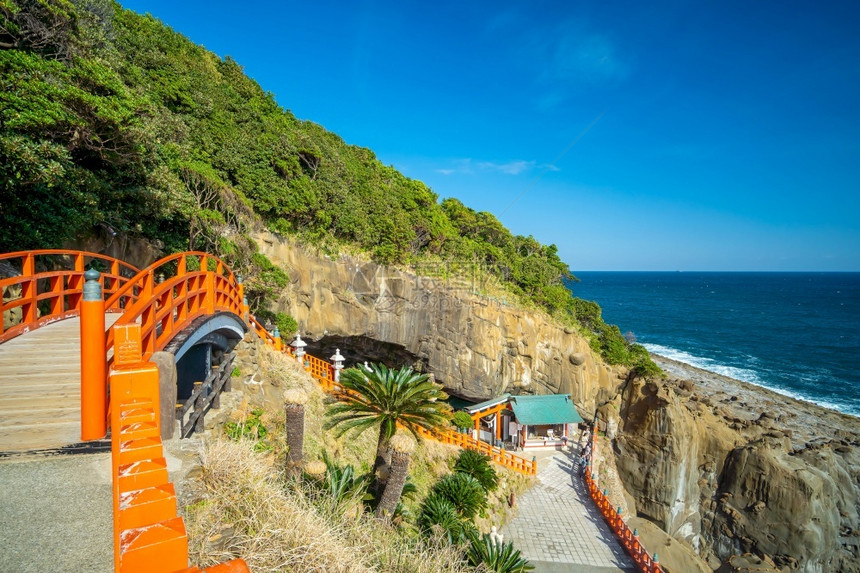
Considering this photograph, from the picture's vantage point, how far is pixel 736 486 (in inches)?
781

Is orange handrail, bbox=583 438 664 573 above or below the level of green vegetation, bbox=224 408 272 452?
below

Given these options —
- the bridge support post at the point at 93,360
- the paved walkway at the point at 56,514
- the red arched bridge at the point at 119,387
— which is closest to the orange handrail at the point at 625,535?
the red arched bridge at the point at 119,387

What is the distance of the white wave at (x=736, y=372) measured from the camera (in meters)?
34.1

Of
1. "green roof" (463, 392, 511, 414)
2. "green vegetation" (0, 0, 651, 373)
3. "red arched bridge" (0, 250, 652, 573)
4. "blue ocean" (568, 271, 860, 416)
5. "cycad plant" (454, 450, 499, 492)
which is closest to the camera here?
"red arched bridge" (0, 250, 652, 573)

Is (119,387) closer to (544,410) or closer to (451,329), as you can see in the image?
(451,329)

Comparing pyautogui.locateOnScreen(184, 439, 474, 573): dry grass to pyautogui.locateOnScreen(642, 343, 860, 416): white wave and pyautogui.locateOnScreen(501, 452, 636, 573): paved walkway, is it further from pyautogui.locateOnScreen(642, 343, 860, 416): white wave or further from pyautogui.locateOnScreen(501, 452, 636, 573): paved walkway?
pyautogui.locateOnScreen(642, 343, 860, 416): white wave

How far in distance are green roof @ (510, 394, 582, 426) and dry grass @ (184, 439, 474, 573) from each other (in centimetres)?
1701

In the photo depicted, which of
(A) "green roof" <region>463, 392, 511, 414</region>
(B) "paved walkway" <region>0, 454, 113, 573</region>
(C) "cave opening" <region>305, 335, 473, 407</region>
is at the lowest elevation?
(A) "green roof" <region>463, 392, 511, 414</region>

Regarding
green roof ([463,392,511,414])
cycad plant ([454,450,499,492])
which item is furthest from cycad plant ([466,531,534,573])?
green roof ([463,392,511,414])

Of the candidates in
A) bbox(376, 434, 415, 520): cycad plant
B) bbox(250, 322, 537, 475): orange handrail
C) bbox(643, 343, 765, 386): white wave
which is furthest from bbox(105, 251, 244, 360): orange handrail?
bbox(643, 343, 765, 386): white wave

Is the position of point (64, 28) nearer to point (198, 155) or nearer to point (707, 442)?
Result: point (198, 155)

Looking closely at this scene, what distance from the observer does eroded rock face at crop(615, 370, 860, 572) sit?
18.2m

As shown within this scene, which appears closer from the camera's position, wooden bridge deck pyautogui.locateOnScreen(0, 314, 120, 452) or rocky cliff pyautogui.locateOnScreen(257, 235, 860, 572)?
wooden bridge deck pyautogui.locateOnScreen(0, 314, 120, 452)

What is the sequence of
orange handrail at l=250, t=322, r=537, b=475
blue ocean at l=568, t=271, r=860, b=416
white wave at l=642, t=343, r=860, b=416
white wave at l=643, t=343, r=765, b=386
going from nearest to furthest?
orange handrail at l=250, t=322, r=537, b=475 → white wave at l=642, t=343, r=860, b=416 → blue ocean at l=568, t=271, r=860, b=416 → white wave at l=643, t=343, r=765, b=386
